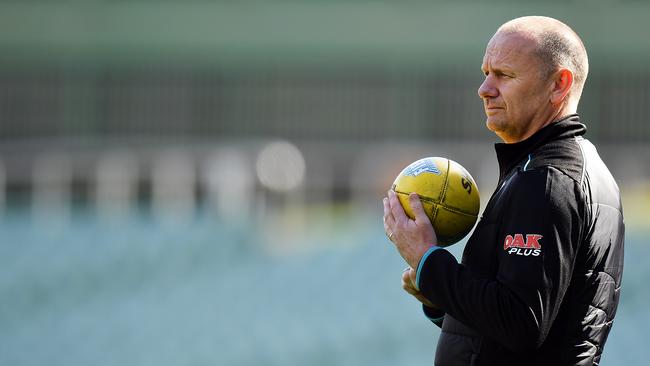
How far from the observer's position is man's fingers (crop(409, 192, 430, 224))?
246 centimetres

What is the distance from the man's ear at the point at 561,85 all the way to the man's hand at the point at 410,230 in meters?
0.41

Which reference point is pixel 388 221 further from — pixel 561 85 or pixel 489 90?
pixel 561 85

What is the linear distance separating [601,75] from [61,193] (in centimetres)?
726

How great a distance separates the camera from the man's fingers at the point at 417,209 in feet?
8.07

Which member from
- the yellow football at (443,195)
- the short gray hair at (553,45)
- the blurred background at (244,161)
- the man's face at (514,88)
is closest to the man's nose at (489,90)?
the man's face at (514,88)

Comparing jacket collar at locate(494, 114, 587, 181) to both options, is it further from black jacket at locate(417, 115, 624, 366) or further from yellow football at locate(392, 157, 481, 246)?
yellow football at locate(392, 157, 481, 246)

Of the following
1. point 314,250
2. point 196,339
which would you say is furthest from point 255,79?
point 196,339

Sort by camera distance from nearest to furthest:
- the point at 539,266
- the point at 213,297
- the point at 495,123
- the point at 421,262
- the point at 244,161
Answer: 1. the point at 539,266
2. the point at 421,262
3. the point at 495,123
4. the point at 213,297
5. the point at 244,161

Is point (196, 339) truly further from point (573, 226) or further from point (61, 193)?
point (573, 226)

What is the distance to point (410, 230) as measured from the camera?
2428 millimetres

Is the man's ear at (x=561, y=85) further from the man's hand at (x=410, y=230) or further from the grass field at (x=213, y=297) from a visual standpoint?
the grass field at (x=213, y=297)

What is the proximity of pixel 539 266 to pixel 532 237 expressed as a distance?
63mm

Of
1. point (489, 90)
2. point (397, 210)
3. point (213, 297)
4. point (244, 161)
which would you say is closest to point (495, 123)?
point (489, 90)

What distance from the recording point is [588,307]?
232 cm
